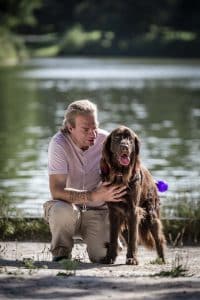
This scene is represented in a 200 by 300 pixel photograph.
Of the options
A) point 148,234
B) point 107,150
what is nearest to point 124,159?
point 107,150

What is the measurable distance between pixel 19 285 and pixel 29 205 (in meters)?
5.70

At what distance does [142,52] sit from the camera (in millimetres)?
93062

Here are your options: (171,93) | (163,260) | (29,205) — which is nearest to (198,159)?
(29,205)

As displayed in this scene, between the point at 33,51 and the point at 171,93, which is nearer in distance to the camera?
the point at 171,93

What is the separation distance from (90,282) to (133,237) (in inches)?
60.9

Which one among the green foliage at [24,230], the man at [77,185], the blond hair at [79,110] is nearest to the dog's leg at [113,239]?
the man at [77,185]

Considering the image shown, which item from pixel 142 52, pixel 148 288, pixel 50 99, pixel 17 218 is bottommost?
pixel 148 288

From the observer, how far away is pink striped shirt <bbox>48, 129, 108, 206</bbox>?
313 inches

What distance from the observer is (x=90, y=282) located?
6238mm

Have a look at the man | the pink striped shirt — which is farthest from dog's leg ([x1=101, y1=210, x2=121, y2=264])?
the pink striped shirt

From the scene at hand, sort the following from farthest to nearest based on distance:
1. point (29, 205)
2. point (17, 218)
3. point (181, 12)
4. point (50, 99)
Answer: point (181, 12) < point (50, 99) < point (29, 205) < point (17, 218)

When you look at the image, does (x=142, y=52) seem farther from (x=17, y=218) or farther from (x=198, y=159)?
(x=17, y=218)

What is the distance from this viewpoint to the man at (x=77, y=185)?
25.7ft

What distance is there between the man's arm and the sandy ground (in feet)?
1.66
